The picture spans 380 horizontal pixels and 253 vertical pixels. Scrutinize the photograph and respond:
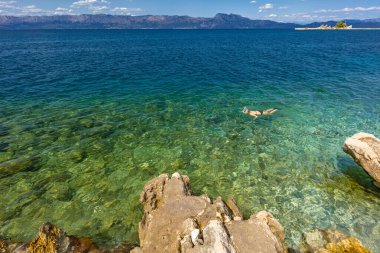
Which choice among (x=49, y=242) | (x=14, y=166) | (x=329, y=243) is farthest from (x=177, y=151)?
(x=329, y=243)

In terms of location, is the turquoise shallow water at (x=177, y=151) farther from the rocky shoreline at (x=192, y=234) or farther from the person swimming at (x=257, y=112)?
the rocky shoreline at (x=192, y=234)

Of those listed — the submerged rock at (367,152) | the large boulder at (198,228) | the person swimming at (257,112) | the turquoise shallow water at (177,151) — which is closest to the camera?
the large boulder at (198,228)

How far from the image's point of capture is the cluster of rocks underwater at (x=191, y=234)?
9438mm

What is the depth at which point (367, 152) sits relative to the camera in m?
15.9

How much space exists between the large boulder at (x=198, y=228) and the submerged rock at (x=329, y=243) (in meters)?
2.68

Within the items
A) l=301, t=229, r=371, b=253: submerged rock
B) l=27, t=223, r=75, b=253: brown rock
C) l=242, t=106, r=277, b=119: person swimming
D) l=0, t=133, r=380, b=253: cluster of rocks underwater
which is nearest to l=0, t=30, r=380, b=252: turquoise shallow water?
l=301, t=229, r=371, b=253: submerged rock

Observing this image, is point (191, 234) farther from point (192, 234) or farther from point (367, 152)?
point (367, 152)

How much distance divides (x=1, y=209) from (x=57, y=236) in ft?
20.2

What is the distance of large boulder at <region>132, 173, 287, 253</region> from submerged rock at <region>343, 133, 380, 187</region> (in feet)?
29.7

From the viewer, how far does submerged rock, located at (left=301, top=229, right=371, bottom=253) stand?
37.8 feet

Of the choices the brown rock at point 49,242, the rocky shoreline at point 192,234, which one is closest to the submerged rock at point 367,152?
the rocky shoreline at point 192,234

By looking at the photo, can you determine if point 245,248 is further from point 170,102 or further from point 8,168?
point 170,102

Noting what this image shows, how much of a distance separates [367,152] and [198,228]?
1260 centimetres

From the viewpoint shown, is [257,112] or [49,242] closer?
[49,242]
